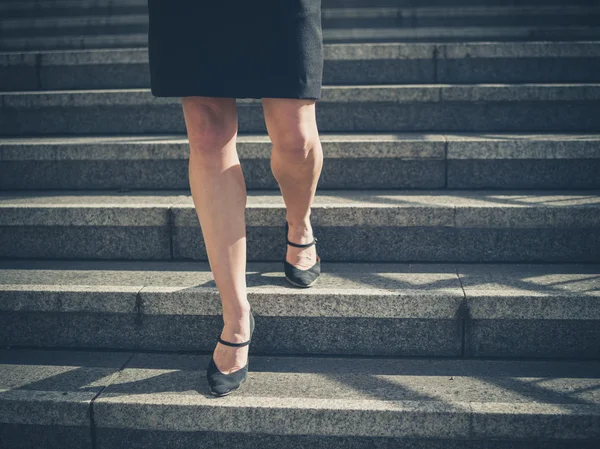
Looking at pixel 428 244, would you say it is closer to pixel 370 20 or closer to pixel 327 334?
pixel 327 334

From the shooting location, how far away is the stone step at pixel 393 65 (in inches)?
137

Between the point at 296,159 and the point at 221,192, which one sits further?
the point at 296,159

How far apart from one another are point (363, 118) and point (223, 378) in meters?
1.82

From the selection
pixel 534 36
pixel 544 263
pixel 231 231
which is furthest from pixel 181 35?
pixel 534 36

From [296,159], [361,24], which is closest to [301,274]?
[296,159]

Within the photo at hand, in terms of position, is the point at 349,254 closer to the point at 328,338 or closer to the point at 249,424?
the point at 328,338

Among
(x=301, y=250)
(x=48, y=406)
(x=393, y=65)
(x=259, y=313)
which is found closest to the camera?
(x=48, y=406)

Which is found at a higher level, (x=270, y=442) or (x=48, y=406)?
(x=48, y=406)

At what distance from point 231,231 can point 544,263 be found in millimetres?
1423

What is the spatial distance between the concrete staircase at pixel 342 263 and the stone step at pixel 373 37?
697 millimetres

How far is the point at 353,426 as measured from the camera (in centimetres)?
199

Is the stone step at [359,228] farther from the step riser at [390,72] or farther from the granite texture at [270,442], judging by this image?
the step riser at [390,72]

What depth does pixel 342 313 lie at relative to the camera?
7.56 feet

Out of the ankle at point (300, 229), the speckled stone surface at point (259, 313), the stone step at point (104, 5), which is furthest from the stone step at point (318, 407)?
the stone step at point (104, 5)
